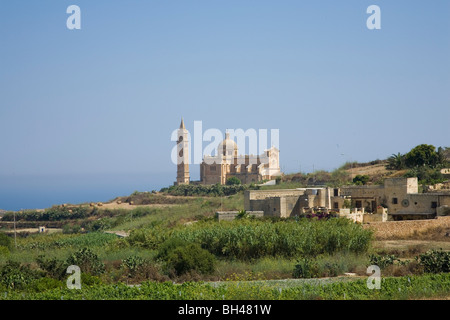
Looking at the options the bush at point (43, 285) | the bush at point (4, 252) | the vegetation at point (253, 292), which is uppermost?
the vegetation at point (253, 292)

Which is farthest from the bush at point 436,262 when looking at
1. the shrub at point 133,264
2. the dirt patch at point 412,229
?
the shrub at point 133,264

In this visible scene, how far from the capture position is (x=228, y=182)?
71000 mm

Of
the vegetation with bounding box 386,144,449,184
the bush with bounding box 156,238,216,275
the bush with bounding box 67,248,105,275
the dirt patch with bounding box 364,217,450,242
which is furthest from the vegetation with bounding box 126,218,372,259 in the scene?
the vegetation with bounding box 386,144,449,184

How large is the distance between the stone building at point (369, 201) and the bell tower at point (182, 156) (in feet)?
161

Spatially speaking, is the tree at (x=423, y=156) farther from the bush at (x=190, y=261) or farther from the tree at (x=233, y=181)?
the bush at (x=190, y=261)

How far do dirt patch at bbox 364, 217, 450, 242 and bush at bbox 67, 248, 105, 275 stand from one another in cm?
1218

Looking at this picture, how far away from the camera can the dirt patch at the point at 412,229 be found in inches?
1024

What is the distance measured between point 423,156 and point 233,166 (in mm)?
35001

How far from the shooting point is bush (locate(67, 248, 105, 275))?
63.5 ft

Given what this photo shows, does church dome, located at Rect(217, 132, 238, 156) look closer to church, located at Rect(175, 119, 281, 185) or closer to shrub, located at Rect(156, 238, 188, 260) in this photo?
church, located at Rect(175, 119, 281, 185)

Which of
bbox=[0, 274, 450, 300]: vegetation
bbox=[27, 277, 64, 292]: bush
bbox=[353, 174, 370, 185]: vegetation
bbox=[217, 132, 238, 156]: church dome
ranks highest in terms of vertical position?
bbox=[217, 132, 238, 156]: church dome
